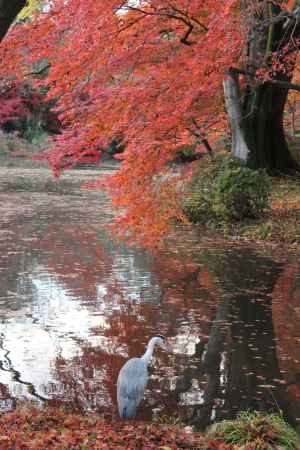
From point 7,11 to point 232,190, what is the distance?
11.9 metres

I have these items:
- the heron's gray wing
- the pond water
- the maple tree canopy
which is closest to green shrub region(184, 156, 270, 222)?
the pond water

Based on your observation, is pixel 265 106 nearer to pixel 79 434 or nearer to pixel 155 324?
pixel 155 324

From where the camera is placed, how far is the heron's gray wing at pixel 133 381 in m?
5.48

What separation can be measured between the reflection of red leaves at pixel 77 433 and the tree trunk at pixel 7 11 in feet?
8.84

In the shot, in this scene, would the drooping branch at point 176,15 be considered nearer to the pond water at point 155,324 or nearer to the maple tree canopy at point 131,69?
the maple tree canopy at point 131,69

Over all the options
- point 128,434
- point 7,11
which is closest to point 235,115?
point 128,434

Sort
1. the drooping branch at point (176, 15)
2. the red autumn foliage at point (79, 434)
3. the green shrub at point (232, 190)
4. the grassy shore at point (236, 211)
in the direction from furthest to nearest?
the green shrub at point (232, 190), the grassy shore at point (236, 211), the drooping branch at point (176, 15), the red autumn foliage at point (79, 434)

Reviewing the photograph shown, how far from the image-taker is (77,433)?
4832 mm

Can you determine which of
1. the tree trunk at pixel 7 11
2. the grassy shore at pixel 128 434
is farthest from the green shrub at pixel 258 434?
the tree trunk at pixel 7 11

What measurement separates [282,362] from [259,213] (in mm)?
9368

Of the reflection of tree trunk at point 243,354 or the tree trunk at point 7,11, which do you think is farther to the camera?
the reflection of tree trunk at point 243,354

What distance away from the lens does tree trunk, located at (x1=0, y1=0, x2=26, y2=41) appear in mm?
4062

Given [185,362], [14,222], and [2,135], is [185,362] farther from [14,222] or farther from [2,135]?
[2,135]

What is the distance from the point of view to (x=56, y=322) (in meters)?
8.48
